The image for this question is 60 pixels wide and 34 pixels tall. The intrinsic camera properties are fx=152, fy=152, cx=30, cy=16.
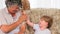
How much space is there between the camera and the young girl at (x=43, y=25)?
1279 mm

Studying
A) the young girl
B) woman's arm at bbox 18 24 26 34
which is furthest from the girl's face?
woman's arm at bbox 18 24 26 34

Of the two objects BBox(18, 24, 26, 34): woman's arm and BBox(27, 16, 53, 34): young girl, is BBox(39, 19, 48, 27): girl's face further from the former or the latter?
BBox(18, 24, 26, 34): woman's arm

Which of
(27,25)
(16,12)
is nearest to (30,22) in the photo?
(27,25)

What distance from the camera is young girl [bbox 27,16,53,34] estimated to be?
128 cm

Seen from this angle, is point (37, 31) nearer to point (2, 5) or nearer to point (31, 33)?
point (31, 33)

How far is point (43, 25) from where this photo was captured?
1.29m

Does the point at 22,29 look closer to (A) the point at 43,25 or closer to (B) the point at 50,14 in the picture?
(A) the point at 43,25

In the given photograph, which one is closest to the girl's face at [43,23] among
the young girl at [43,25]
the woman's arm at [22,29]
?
the young girl at [43,25]

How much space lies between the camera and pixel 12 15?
128 centimetres

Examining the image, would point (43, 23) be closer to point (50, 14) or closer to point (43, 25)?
point (43, 25)

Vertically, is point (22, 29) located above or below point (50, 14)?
below

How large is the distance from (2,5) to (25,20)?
24cm

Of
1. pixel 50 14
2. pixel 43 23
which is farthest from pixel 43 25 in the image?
pixel 50 14

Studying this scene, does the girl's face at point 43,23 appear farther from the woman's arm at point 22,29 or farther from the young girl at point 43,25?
the woman's arm at point 22,29
